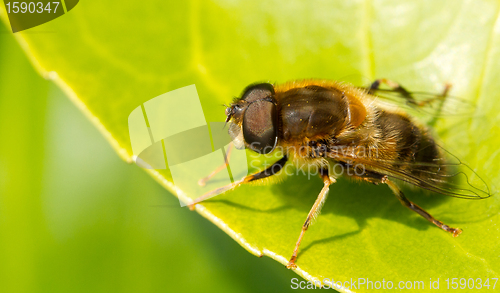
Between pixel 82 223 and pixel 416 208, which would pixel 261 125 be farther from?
pixel 82 223

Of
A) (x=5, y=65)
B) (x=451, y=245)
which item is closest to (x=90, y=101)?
(x=5, y=65)

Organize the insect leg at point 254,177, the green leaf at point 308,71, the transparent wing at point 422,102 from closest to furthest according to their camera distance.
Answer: the green leaf at point 308,71 < the insect leg at point 254,177 < the transparent wing at point 422,102

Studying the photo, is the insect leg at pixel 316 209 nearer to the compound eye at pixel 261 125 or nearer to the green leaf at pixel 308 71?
the green leaf at pixel 308 71

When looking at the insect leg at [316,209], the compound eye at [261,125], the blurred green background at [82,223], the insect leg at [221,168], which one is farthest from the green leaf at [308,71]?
the blurred green background at [82,223]

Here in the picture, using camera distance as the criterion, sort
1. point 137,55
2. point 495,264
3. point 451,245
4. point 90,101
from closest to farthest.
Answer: point 495,264, point 451,245, point 90,101, point 137,55

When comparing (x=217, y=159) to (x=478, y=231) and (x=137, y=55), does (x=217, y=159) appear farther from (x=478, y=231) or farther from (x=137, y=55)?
(x=478, y=231)

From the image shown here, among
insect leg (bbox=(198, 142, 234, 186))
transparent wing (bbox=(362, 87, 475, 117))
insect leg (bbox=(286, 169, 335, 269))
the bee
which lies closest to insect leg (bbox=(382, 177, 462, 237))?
the bee

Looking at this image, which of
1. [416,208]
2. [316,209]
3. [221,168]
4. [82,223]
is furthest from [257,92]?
[82,223]
